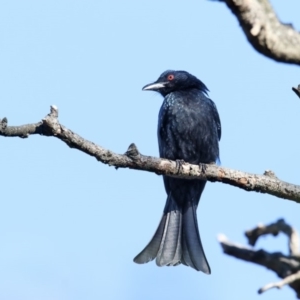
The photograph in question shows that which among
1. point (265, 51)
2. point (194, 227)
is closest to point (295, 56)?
point (265, 51)

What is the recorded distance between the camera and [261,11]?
173cm

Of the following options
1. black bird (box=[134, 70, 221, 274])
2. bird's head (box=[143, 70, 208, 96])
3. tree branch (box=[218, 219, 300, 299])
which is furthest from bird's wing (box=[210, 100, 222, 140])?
tree branch (box=[218, 219, 300, 299])

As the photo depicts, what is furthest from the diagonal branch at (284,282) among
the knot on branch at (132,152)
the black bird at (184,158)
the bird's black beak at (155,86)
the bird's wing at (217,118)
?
the bird's black beak at (155,86)

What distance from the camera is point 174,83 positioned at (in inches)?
297

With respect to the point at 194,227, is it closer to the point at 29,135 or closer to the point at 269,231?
the point at 29,135

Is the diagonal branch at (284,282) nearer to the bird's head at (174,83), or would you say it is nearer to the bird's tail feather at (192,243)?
the bird's tail feather at (192,243)

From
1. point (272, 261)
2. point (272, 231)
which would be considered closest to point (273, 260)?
point (272, 261)

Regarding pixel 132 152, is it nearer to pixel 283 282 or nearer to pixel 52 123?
pixel 52 123

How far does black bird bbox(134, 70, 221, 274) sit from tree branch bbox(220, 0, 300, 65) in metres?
4.58

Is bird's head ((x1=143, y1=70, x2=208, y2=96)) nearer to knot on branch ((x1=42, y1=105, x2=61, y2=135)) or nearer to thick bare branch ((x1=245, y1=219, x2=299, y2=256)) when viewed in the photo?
knot on branch ((x1=42, y1=105, x2=61, y2=135))

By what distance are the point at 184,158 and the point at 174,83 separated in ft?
4.27

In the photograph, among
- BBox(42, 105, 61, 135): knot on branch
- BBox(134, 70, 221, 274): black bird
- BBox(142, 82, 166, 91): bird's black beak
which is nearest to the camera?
BBox(42, 105, 61, 135): knot on branch

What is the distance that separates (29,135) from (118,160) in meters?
0.62

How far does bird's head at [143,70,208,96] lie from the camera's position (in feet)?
24.3
